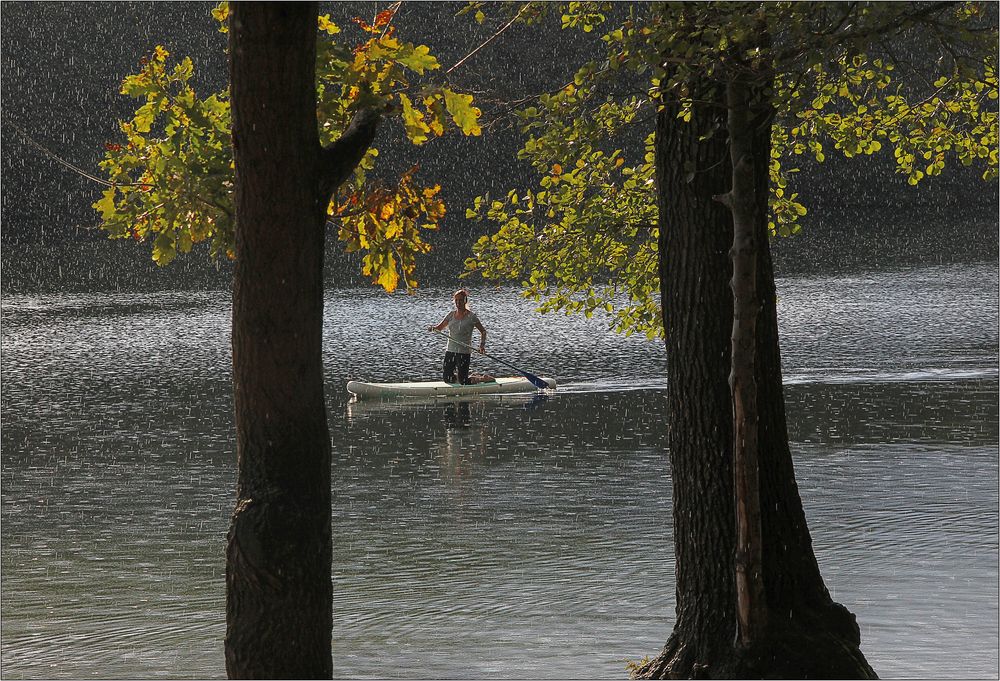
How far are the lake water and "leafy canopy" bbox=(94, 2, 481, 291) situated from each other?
2887 millimetres

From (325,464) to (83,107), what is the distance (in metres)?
131

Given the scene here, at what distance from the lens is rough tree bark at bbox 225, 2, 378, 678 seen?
6.46 meters

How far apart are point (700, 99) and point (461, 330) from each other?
15.6m

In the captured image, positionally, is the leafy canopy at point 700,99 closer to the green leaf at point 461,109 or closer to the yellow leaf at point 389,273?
the green leaf at point 461,109

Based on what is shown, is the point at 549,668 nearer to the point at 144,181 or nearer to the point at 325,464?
the point at 325,464

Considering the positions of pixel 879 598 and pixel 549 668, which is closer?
pixel 549 668

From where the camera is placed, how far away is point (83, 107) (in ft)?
429

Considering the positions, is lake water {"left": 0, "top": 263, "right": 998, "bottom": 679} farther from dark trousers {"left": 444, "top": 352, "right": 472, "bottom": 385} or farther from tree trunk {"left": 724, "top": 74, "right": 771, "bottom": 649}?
tree trunk {"left": 724, "top": 74, "right": 771, "bottom": 649}

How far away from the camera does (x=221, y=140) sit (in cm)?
719

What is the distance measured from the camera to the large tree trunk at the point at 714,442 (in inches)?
314

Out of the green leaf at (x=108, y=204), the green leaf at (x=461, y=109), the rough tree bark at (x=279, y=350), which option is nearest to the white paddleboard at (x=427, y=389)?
the green leaf at (x=108, y=204)

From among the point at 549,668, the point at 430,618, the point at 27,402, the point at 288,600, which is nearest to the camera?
the point at 288,600

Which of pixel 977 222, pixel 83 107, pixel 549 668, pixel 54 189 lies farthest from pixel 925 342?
pixel 83 107

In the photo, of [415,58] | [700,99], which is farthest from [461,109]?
[700,99]
